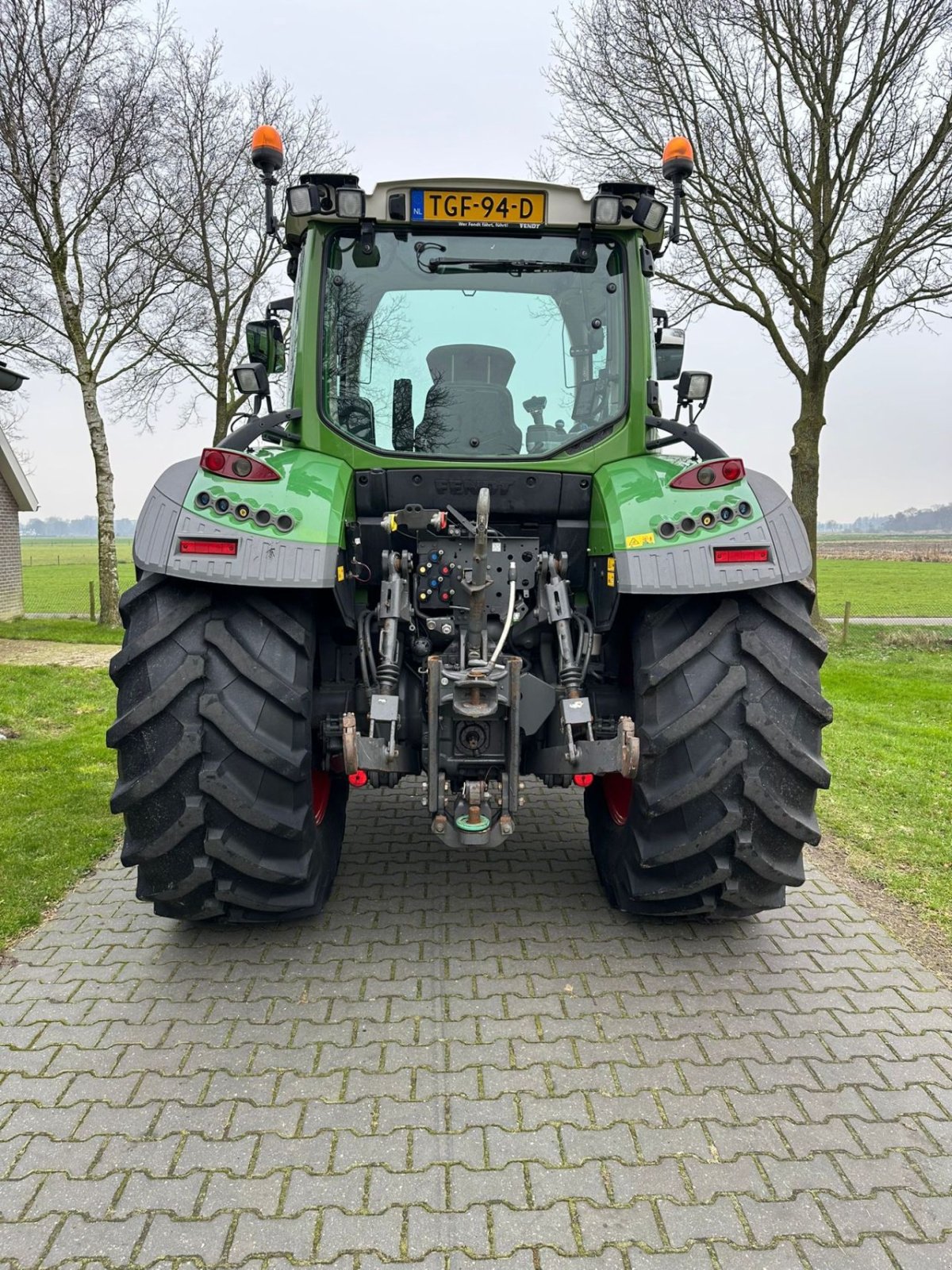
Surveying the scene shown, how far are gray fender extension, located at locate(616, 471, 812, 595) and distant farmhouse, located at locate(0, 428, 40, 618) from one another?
18086 mm

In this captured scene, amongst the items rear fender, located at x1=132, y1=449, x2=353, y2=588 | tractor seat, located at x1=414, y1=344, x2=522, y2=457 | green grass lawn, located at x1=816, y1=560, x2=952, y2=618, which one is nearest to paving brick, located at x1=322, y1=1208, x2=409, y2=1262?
rear fender, located at x1=132, y1=449, x2=353, y2=588

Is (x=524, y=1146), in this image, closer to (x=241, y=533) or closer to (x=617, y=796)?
(x=617, y=796)

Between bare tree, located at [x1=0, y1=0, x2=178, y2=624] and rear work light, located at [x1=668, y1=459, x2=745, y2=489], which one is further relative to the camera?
bare tree, located at [x1=0, y1=0, x2=178, y2=624]

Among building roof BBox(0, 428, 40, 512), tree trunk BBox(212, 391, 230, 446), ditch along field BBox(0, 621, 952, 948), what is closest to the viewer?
ditch along field BBox(0, 621, 952, 948)

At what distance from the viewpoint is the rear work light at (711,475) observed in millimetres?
2973

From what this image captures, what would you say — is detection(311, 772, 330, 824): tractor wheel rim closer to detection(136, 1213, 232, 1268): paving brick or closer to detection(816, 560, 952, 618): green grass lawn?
detection(136, 1213, 232, 1268): paving brick

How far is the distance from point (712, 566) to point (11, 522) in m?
19.8

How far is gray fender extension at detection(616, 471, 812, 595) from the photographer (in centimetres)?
285

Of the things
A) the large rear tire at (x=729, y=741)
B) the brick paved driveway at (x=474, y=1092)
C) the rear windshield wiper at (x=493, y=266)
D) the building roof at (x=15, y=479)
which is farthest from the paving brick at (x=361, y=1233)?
the building roof at (x=15, y=479)

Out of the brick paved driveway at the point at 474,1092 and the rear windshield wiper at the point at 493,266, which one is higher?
the rear windshield wiper at the point at 493,266

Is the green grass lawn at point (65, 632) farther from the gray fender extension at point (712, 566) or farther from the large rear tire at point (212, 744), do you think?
the gray fender extension at point (712, 566)

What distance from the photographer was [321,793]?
3.53 metres

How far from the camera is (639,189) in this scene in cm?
336

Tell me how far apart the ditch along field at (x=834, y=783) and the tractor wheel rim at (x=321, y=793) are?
1.30 meters
